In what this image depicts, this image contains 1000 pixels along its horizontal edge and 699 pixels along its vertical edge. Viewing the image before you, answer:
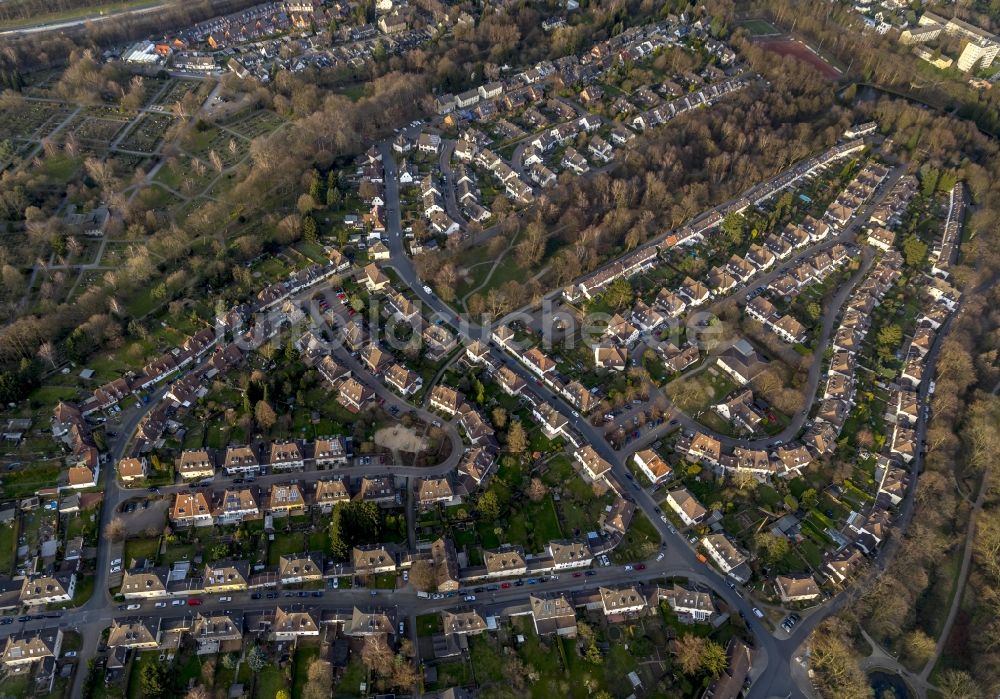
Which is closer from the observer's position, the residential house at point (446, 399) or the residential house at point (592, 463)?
the residential house at point (592, 463)

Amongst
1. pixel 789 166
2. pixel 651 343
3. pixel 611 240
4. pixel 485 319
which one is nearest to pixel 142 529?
pixel 485 319

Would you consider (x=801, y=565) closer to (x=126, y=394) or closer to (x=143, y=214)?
(x=126, y=394)

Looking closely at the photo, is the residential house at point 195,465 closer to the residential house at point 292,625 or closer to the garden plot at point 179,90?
the residential house at point 292,625

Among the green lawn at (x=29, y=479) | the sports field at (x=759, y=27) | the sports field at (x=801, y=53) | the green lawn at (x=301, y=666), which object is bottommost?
the green lawn at (x=29, y=479)

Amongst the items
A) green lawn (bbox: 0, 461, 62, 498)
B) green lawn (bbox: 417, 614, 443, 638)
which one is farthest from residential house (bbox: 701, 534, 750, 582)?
green lawn (bbox: 0, 461, 62, 498)

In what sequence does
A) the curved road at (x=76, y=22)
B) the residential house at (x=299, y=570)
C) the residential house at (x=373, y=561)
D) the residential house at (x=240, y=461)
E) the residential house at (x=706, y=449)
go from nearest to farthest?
1. the residential house at (x=299, y=570)
2. the residential house at (x=373, y=561)
3. the residential house at (x=240, y=461)
4. the residential house at (x=706, y=449)
5. the curved road at (x=76, y=22)

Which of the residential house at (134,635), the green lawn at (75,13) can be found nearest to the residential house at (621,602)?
the residential house at (134,635)

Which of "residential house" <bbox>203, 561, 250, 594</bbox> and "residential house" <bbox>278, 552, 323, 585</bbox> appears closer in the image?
"residential house" <bbox>203, 561, 250, 594</bbox>

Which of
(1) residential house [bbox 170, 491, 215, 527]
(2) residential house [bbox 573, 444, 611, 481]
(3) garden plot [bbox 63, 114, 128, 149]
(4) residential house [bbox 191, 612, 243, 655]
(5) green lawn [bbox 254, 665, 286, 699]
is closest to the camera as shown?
(5) green lawn [bbox 254, 665, 286, 699]

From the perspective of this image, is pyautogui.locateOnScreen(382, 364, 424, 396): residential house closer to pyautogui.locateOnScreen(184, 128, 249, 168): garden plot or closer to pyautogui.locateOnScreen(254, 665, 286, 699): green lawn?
pyautogui.locateOnScreen(254, 665, 286, 699): green lawn

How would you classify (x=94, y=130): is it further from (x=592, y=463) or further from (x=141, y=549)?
(x=592, y=463)

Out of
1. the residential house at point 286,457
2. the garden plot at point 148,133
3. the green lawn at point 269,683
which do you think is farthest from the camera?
the garden plot at point 148,133
